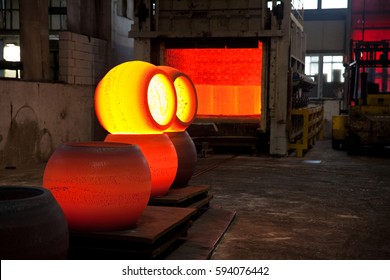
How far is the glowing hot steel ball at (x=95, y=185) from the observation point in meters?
4.25

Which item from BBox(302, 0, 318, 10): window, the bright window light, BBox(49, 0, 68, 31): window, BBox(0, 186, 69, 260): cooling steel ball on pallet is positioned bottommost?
BBox(0, 186, 69, 260): cooling steel ball on pallet

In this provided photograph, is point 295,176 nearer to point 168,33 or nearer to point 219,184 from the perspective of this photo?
point 219,184

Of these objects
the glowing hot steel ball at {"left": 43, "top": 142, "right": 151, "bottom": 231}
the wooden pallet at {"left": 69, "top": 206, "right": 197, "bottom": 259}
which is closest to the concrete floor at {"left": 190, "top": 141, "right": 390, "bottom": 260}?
the wooden pallet at {"left": 69, "top": 206, "right": 197, "bottom": 259}

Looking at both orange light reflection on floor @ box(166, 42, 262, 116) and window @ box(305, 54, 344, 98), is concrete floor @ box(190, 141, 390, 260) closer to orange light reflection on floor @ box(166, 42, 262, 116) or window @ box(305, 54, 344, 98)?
orange light reflection on floor @ box(166, 42, 262, 116)

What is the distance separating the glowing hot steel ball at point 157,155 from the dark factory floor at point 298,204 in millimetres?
734

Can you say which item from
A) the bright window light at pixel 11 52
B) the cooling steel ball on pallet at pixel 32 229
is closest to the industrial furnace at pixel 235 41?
the bright window light at pixel 11 52

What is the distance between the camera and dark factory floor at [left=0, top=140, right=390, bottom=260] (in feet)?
17.0

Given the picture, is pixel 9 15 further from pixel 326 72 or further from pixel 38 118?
pixel 326 72

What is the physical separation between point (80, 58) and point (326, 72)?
1704 centimetres

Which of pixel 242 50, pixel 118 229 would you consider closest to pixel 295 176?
pixel 118 229

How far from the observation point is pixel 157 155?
5578mm

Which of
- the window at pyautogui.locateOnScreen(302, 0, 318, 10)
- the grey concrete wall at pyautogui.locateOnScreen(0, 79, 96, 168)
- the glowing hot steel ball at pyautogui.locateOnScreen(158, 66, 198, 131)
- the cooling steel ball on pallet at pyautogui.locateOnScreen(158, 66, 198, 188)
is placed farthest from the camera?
the window at pyautogui.locateOnScreen(302, 0, 318, 10)

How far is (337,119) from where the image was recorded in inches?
632

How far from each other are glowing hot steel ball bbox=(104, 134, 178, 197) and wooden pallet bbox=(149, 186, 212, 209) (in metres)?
0.10
